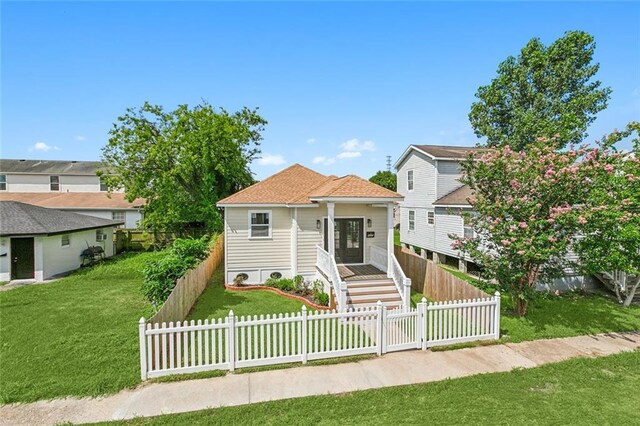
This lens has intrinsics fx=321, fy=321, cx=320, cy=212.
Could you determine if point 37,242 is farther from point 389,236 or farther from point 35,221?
point 389,236

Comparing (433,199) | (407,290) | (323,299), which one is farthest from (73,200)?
(407,290)

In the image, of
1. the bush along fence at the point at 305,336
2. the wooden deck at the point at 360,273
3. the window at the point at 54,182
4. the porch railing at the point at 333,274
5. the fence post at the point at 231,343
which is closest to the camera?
the bush along fence at the point at 305,336

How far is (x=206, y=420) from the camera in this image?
16.3ft

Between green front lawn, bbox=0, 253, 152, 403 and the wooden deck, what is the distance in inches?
259

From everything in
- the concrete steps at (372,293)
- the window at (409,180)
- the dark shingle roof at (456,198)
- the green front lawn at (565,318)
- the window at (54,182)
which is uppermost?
the window at (54,182)

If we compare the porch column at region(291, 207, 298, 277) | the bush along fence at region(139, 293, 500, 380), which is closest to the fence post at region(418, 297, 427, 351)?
the bush along fence at region(139, 293, 500, 380)

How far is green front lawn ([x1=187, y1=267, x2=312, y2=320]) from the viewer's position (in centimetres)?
1008

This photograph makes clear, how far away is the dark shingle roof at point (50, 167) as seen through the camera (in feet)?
101

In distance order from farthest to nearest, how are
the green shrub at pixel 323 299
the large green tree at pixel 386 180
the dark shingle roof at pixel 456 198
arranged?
1. the large green tree at pixel 386 180
2. the dark shingle roof at pixel 456 198
3. the green shrub at pixel 323 299

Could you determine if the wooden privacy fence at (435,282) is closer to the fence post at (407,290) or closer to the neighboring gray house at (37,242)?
the fence post at (407,290)

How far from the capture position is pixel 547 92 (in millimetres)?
21578

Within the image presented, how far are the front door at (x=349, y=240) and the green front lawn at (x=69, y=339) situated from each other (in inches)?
287

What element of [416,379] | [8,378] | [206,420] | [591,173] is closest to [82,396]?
[8,378]

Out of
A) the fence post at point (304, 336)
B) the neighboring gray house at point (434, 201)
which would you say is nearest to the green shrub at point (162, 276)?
the fence post at point (304, 336)
